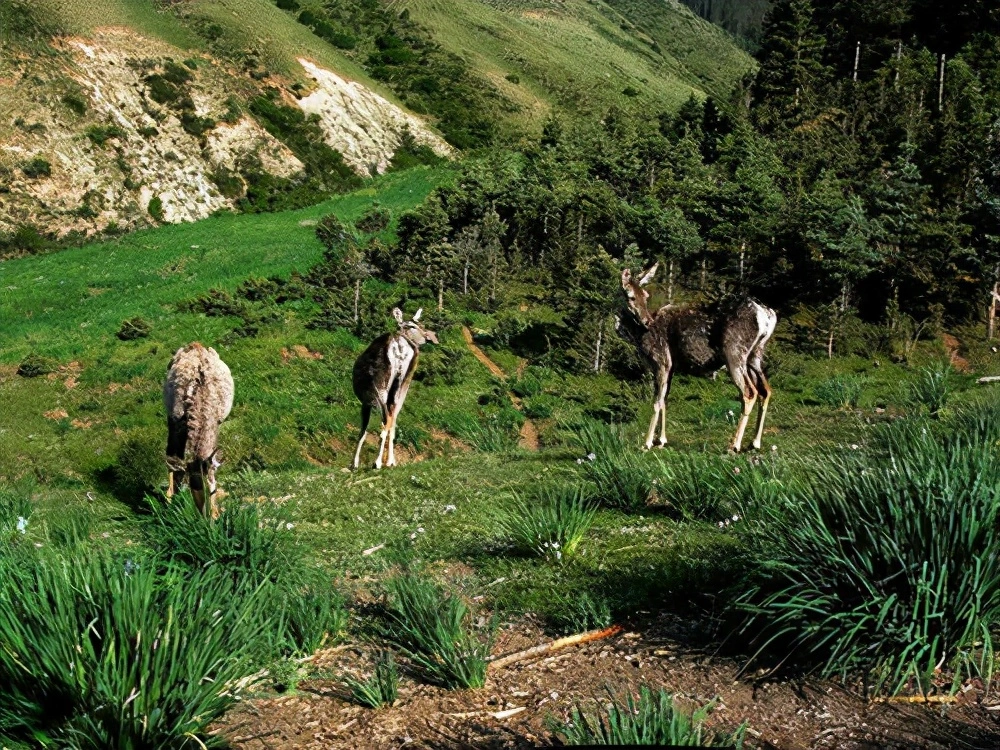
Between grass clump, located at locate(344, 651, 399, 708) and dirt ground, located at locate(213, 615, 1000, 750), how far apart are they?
6 cm

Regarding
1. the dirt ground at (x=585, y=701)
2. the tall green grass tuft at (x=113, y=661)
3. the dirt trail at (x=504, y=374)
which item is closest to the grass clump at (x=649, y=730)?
the dirt ground at (x=585, y=701)

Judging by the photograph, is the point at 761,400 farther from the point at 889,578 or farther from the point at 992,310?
the point at 992,310

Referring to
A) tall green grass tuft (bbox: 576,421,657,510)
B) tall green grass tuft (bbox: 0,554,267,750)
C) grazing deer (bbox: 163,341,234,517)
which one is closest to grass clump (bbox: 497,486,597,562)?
tall green grass tuft (bbox: 576,421,657,510)

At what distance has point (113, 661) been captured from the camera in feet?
14.1

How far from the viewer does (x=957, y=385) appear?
62.5ft

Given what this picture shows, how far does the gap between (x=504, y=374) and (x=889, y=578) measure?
74.8ft

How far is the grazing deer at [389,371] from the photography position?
1477 cm

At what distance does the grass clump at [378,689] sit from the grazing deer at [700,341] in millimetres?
8674

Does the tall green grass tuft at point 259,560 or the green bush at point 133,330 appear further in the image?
the green bush at point 133,330

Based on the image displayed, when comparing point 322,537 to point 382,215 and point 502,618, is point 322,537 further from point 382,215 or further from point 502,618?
point 382,215

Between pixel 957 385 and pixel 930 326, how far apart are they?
8.68 meters

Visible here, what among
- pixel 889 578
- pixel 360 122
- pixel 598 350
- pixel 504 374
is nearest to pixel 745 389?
pixel 889 578

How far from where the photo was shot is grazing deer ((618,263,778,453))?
14000mm

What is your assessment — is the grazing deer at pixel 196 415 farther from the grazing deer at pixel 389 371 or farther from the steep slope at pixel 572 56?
the steep slope at pixel 572 56
